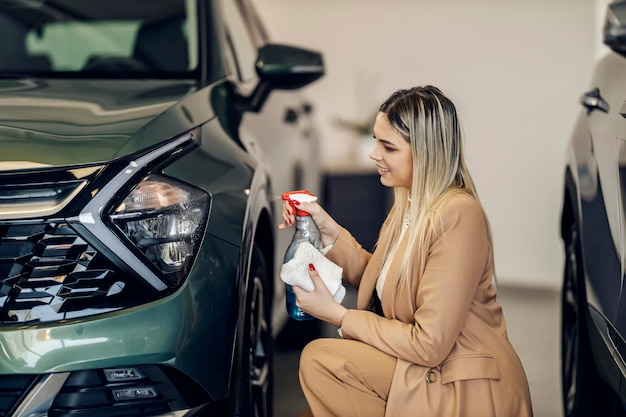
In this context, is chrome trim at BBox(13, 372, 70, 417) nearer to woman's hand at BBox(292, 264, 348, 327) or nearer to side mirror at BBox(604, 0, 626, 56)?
woman's hand at BBox(292, 264, 348, 327)

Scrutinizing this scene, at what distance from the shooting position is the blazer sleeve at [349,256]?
2.17m

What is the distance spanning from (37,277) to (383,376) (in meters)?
0.72

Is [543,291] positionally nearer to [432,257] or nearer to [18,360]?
[432,257]

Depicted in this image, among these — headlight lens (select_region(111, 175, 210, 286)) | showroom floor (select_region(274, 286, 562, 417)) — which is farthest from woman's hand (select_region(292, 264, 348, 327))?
showroom floor (select_region(274, 286, 562, 417))

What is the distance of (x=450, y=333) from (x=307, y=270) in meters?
0.33

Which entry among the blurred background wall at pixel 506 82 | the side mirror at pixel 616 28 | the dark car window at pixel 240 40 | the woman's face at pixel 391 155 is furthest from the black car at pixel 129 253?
the blurred background wall at pixel 506 82

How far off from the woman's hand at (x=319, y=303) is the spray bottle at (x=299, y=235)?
0.17 ft

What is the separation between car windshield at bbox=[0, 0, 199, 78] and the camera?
2660 millimetres

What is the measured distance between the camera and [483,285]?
194cm

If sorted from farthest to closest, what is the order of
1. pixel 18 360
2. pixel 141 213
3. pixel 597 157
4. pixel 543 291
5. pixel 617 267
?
pixel 543 291 → pixel 597 157 → pixel 617 267 → pixel 141 213 → pixel 18 360

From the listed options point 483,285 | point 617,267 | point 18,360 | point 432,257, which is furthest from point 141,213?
point 617,267

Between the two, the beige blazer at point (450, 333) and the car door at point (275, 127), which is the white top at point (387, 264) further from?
the car door at point (275, 127)

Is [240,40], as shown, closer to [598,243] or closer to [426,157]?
[426,157]

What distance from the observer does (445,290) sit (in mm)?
1823
